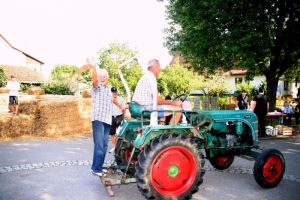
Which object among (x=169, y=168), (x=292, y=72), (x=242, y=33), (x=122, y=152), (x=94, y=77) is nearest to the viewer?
(x=169, y=168)

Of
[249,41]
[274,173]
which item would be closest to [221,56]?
[249,41]

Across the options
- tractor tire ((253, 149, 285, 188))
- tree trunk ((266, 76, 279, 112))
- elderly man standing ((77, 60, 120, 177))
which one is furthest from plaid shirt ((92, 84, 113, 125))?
tree trunk ((266, 76, 279, 112))

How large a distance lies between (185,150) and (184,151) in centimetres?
3

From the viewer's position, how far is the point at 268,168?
5953 millimetres

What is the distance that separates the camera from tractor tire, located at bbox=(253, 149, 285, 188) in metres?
5.79

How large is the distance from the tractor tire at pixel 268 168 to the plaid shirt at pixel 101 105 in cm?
278

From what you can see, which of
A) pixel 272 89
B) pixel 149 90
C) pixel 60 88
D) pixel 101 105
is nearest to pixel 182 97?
pixel 149 90

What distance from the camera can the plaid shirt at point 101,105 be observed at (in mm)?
5762

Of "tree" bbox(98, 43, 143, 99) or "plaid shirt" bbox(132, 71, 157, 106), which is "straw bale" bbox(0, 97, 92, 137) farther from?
"tree" bbox(98, 43, 143, 99)

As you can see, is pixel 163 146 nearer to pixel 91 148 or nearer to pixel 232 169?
pixel 232 169

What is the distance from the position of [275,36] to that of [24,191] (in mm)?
15115

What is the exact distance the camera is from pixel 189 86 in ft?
124

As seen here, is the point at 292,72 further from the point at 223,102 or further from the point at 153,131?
the point at 153,131

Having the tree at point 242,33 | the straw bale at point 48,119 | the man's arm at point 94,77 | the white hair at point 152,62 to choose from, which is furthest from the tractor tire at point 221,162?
the tree at point 242,33
